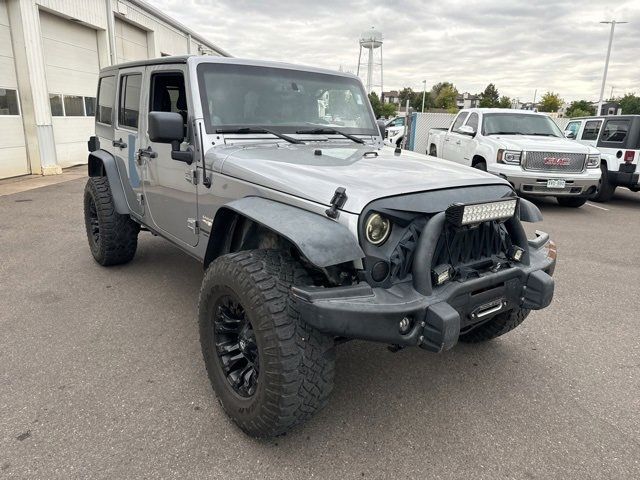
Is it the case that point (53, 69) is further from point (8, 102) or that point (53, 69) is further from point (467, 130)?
point (467, 130)

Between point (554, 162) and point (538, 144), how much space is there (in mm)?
429

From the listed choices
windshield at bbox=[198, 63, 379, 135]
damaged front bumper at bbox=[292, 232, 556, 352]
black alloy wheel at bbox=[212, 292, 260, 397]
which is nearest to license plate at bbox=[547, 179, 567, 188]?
windshield at bbox=[198, 63, 379, 135]

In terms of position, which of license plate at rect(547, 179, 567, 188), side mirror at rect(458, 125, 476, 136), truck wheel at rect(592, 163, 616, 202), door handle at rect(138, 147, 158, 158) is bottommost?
truck wheel at rect(592, 163, 616, 202)

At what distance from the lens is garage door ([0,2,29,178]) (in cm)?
1041

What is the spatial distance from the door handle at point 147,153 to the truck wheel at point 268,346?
162 centimetres

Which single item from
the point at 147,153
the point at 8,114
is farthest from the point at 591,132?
the point at 8,114

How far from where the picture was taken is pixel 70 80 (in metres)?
12.9

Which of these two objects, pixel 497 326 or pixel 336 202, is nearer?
pixel 336 202

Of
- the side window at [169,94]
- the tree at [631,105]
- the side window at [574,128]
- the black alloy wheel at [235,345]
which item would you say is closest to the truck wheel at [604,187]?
the side window at [574,128]

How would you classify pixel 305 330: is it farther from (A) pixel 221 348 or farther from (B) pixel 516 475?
(B) pixel 516 475

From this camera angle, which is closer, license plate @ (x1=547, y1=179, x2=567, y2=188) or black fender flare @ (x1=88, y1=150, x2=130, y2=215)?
black fender flare @ (x1=88, y1=150, x2=130, y2=215)

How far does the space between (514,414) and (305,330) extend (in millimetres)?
1391

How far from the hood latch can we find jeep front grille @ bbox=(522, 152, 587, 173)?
6.89 metres

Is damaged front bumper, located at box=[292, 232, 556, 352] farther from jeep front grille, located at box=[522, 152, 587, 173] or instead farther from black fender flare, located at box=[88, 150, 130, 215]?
jeep front grille, located at box=[522, 152, 587, 173]
